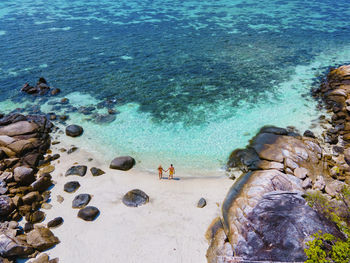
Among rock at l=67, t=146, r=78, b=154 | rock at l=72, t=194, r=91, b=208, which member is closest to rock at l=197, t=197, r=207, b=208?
rock at l=72, t=194, r=91, b=208

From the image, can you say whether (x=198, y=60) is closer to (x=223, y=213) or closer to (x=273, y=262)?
(x=223, y=213)

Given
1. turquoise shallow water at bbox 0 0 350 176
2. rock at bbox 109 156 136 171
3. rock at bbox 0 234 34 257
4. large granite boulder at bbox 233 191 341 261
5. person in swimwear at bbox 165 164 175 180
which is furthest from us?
turquoise shallow water at bbox 0 0 350 176

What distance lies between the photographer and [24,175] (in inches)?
953

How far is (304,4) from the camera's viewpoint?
3361 inches

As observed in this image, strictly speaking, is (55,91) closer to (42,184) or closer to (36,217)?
(42,184)

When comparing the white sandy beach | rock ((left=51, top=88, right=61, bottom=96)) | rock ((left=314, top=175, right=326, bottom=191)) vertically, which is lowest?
the white sandy beach

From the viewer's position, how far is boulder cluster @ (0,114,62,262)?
738 inches

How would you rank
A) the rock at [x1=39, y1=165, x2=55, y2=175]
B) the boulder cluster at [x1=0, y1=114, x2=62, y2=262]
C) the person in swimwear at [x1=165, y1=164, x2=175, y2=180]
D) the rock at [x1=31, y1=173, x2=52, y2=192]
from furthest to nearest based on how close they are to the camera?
the rock at [x1=39, y1=165, x2=55, y2=175], the person in swimwear at [x1=165, y1=164, x2=175, y2=180], the rock at [x1=31, y1=173, x2=52, y2=192], the boulder cluster at [x1=0, y1=114, x2=62, y2=262]

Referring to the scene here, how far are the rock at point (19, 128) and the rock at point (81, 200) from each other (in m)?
13.2

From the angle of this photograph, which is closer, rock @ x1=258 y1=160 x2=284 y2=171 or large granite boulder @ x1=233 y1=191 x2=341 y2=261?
large granite boulder @ x1=233 y1=191 x2=341 y2=261

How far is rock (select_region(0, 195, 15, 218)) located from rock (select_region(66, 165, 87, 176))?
6.09 m

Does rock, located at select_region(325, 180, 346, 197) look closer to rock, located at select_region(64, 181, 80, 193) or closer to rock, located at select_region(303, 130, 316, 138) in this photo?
rock, located at select_region(303, 130, 316, 138)

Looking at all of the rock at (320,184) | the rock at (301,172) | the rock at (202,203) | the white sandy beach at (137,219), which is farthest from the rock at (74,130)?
the rock at (320,184)

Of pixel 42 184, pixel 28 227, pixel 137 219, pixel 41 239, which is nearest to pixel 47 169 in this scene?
pixel 42 184
